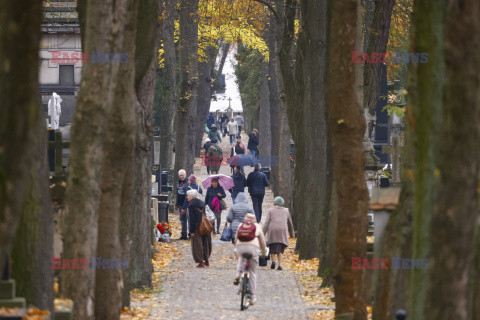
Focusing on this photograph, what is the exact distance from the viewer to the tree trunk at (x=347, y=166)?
477 inches

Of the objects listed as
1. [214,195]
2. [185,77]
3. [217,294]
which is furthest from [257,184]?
[217,294]

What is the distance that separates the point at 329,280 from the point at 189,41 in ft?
49.3

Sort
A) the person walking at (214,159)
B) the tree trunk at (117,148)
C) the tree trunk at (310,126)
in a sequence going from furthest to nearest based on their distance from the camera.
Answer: the person walking at (214,159) → the tree trunk at (310,126) → the tree trunk at (117,148)

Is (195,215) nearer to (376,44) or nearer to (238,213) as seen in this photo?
(238,213)

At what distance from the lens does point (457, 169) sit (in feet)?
23.7

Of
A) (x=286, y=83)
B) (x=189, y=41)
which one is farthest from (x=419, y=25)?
(x=189, y=41)

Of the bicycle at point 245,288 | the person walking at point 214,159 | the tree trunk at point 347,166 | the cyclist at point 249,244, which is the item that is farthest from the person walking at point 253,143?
the tree trunk at point 347,166

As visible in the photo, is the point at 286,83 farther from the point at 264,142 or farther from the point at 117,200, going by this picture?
the point at 264,142

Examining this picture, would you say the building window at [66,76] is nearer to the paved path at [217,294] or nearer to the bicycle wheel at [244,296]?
the paved path at [217,294]

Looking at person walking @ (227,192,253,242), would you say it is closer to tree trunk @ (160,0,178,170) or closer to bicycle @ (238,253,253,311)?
bicycle @ (238,253,253,311)

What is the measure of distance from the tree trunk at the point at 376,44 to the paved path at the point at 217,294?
4.31 metres

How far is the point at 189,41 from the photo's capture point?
30.5 meters

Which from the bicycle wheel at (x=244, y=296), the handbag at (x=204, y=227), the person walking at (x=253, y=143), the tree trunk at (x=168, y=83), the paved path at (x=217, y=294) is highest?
the tree trunk at (x=168, y=83)

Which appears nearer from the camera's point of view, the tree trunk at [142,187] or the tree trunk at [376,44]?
the tree trunk at [142,187]
